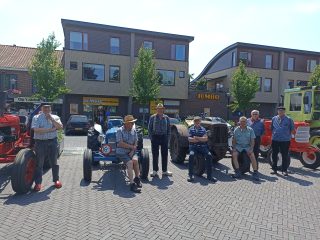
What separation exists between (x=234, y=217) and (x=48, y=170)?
5252 millimetres

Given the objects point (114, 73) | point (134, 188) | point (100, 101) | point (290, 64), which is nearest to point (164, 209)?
point (134, 188)

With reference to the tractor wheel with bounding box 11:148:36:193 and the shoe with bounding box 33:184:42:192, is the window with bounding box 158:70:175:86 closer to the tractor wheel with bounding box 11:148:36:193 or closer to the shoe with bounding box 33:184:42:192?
the tractor wheel with bounding box 11:148:36:193

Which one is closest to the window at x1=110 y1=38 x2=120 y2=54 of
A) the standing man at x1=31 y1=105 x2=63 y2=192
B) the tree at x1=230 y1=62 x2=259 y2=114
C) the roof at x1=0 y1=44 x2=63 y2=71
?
the roof at x1=0 y1=44 x2=63 y2=71

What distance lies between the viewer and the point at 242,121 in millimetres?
8125

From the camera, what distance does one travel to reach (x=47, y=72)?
22016 millimetres

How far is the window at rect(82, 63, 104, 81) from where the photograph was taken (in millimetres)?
26516

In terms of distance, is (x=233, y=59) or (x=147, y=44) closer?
(x=147, y=44)

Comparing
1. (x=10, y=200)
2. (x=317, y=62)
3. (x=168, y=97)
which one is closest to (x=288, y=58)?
(x=317, y=62)

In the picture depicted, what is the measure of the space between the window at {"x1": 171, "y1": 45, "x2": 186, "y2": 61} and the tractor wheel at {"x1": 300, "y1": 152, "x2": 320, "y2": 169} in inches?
849

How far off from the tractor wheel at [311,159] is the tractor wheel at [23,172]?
A: 7606mm

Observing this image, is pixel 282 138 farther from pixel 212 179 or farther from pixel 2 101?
pixel 2 101

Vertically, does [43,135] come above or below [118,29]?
below

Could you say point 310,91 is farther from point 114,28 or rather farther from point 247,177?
point 114,28

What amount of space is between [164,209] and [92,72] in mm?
23086
